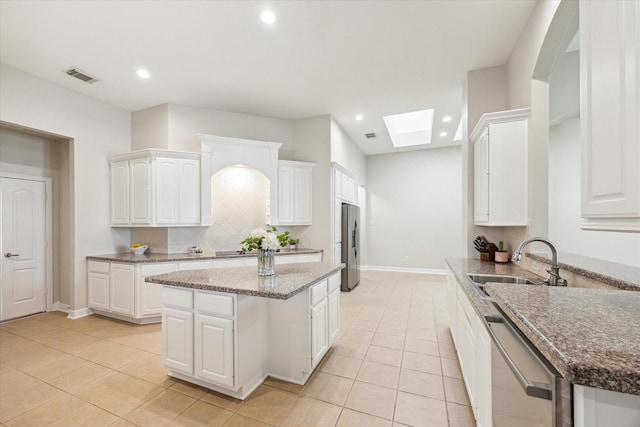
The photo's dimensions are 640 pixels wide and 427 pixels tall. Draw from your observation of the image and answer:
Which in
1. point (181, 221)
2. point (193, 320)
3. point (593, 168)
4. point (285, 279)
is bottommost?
point (193, 320)

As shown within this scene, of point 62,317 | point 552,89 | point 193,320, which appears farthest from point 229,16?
point 62,317

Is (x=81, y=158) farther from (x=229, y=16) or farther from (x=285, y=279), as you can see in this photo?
(x=285, y=279)

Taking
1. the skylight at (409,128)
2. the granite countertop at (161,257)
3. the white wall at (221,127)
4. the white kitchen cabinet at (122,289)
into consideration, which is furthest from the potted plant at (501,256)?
the white kitchen cabinet at (122,289)

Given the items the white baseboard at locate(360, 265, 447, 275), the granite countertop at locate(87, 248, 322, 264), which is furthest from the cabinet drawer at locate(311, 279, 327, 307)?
the white baseboard at locate(360, 265, 447, 275)

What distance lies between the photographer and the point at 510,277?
2168mm

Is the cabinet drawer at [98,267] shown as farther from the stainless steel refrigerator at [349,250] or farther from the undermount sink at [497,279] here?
the undermount sink at [497,279]

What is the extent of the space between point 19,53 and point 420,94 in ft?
16.7

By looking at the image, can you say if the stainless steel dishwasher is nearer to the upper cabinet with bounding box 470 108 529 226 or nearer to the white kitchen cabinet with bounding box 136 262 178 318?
the upper cabinet with bounding box 470 108 529 226

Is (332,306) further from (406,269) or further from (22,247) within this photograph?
(406,269)

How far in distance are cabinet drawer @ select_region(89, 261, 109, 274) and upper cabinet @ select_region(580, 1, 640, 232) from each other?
5062 millimetres

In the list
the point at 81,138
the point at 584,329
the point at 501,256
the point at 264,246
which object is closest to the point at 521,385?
the point at 584,329

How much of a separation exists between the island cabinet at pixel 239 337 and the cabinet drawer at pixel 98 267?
237cm

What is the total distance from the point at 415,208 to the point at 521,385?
646 centimetres

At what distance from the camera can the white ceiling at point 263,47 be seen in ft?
8.05
